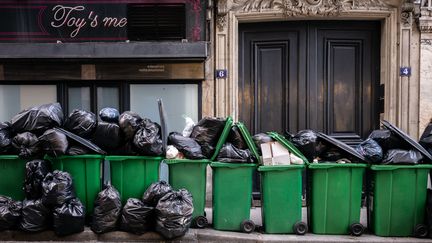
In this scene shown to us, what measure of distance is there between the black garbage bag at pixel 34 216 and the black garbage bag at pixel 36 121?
0.87 meters

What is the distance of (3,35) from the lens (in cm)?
804

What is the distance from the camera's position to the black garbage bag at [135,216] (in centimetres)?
538

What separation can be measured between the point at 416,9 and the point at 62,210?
21.0ft

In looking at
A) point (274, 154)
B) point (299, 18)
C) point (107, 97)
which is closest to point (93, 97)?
point (107, 97)

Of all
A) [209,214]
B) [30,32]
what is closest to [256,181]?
[209,214]

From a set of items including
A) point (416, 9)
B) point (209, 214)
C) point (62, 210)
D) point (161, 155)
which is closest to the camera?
point (62, 210)

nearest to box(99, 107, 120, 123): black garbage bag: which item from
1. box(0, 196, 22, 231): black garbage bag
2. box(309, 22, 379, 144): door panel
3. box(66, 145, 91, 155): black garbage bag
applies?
box(66, 145, 91, 155): black garbage bag

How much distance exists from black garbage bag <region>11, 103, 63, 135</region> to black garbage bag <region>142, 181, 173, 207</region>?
142 centimetres

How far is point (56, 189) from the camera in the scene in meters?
5.23

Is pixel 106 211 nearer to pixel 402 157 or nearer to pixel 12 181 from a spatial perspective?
pixel 12 181

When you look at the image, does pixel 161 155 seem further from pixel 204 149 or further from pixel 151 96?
pixel 151 96

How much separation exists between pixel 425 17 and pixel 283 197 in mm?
4353

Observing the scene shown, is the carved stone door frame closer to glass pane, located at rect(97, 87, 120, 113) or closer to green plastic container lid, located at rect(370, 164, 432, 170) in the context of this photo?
glass pane, located at rect(97, 87, 120, 113)

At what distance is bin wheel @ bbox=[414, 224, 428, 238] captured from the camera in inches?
220
